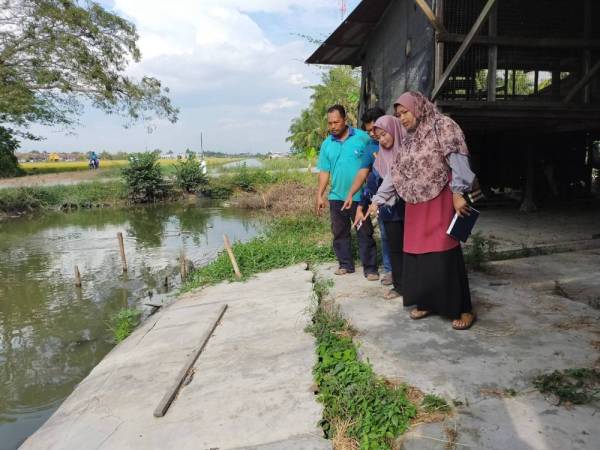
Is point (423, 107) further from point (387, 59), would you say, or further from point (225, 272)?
point (387, 59)

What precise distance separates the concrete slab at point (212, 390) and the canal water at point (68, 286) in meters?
1.20

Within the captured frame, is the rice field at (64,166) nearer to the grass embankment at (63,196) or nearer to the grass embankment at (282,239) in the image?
the grass embankment at (63,196)

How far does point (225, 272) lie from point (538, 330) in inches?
159

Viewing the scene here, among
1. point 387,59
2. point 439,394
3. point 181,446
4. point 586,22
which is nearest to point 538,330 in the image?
point 439,394

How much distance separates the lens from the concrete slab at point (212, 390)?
100 inches

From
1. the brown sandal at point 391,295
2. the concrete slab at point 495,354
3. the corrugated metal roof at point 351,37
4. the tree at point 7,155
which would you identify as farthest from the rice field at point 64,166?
the concrete slab at point 495,354

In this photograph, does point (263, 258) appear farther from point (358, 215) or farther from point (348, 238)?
point (358, 215)

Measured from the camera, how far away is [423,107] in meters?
3.20

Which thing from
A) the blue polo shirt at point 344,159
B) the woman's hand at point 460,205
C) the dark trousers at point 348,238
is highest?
the blue polo shirt at point 344,159

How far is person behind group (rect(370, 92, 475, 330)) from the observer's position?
10.2 feet

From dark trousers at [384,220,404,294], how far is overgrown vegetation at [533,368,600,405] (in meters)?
1.55

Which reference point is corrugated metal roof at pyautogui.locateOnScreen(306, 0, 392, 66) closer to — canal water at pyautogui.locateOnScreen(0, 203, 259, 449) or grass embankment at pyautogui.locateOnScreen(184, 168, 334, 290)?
grass embankment at pyautogui.locateOnScreen(184, 168, 334, 290)

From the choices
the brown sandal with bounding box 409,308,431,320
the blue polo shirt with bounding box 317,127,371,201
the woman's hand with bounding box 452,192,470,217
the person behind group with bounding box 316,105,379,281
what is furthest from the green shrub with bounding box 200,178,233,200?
the woman's hand with bounding box 452,192,470,217

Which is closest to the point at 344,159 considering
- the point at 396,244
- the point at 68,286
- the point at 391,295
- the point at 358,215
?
the point at 358,215
